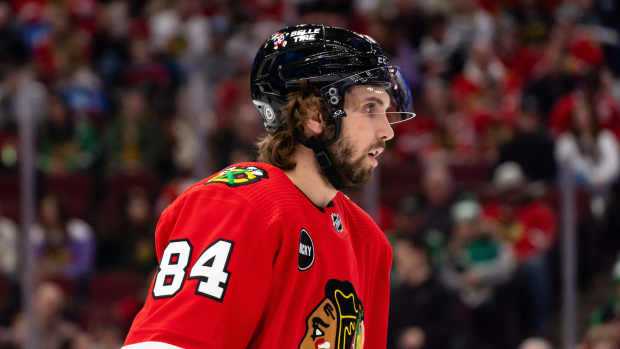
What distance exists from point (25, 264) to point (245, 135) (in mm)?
2227

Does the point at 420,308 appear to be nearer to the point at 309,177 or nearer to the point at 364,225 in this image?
the point at 364,225

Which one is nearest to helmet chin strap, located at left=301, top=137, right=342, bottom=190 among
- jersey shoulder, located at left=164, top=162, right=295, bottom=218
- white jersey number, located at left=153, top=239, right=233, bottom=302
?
jersey shoulder, located at left=164, top=162, right=295, bottom=218

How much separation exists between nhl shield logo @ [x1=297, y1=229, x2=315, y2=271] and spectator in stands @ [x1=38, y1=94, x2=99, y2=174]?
20.3 ft

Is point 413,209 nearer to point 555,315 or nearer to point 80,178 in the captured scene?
point 555,315

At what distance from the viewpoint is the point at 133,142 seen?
812 centimetres

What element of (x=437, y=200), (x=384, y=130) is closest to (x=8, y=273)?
(x=437, y=200)

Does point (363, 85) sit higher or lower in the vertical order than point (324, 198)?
higher

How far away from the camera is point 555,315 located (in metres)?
4.98

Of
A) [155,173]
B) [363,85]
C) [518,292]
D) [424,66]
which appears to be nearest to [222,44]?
[155,173]

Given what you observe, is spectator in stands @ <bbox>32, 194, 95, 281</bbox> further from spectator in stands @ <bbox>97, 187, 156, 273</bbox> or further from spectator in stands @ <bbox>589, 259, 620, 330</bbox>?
spectator in stands @ <bbox>589, 259, 620, 330</bbox>

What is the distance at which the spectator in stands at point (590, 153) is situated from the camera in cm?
530

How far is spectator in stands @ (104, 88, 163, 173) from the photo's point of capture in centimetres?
805

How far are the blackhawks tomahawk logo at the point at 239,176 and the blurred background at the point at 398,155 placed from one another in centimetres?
336

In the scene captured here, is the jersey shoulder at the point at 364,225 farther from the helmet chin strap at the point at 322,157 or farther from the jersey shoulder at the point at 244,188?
the jersey shoulder at the point at 244,188
